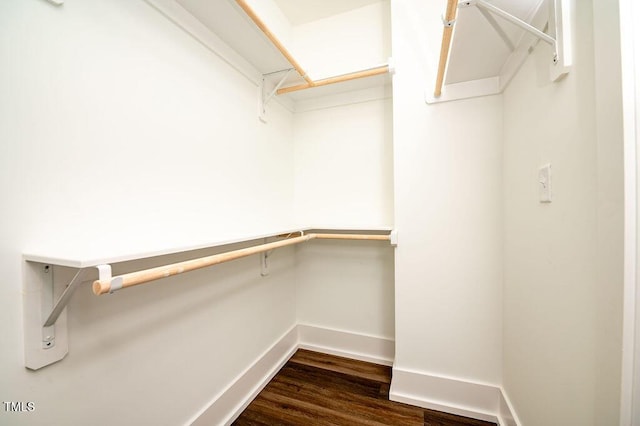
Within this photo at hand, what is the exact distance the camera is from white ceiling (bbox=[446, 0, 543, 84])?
2.77 ft

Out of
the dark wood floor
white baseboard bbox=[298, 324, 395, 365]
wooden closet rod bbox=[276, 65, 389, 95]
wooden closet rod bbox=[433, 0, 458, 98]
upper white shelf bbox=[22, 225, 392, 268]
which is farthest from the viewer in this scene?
white baseboard bbox=[298, 324, 395, 365]

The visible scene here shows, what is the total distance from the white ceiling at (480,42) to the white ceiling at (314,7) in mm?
945

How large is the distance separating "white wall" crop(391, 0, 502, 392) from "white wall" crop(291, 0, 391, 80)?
0.77 ft

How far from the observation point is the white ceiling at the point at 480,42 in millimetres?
846

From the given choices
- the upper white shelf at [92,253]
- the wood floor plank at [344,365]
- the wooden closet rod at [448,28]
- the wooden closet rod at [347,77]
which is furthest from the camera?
the wood floor plank at [344,365]

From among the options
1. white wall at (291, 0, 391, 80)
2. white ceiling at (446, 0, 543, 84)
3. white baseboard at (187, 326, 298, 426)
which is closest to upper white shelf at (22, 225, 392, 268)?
white baseboard at (187, 326, 298, 426)

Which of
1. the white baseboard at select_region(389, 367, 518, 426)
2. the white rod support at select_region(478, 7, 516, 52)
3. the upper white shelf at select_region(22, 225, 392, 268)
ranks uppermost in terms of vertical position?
the white rod support at select_region(478, 7, 516, 52)

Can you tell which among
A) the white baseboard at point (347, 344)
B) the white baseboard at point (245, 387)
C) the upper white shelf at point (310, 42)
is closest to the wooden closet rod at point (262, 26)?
the upper white shelf at point (310, 42)

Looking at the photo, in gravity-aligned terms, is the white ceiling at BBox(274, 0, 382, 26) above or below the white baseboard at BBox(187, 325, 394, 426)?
above

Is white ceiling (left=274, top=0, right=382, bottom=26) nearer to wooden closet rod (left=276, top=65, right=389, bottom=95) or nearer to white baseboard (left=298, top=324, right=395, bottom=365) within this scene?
wooden closet rod (left=276, top=65, right=389, bottom=95)

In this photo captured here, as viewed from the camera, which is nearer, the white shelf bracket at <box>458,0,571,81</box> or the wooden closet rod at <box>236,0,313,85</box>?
the white shelf bracket at <box>458,0,571,81</box>

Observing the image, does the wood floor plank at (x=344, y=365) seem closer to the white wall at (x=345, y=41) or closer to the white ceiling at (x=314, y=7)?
the white wall at (x=345, y=41)

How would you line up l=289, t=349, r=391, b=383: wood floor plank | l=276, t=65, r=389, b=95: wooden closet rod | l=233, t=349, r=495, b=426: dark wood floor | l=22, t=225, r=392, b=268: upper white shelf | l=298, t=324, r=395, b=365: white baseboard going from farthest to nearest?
l=298, t=324, r=395, b=365: white baseboard < l=289, t=349, r=391, b=383: wood floor plank < l=276, t=65, r=389, b=95: wooden closet rod < l=233, t=349, r=495, b=426: dark wood floor < l=22, t=225, r=392, b=268: upper white shelf

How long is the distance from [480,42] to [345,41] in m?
1.05
